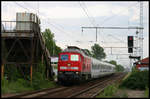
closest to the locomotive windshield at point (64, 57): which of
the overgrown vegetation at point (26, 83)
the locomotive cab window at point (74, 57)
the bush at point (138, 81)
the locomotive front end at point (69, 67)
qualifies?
the locomotive front end at point (69, 67)

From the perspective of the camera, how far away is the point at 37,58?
84.4ft

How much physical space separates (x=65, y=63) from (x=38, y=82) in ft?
15.1

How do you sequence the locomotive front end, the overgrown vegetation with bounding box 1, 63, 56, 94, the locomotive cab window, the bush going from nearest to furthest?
the overgrown vegetation with bounding box 1, 63, 56, 94, the bush, the locomotive front end, the locomotive cab window

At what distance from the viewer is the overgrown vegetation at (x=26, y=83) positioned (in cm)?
1961

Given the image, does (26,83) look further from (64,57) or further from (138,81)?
(138,81)

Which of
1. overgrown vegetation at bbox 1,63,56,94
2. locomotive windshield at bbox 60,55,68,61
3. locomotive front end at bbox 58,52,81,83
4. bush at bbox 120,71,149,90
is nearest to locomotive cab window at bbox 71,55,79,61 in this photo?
locomotive front end at bbox 58,52,81,83

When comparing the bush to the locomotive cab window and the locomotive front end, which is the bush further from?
the locomotive cab window

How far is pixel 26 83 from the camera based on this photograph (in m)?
22.1

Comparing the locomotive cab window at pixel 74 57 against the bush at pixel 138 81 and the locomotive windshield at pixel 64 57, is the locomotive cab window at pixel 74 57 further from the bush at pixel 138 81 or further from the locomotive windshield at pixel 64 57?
the bush at pixel 138 81

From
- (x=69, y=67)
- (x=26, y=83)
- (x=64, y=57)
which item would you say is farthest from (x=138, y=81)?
(x=26, y=83)

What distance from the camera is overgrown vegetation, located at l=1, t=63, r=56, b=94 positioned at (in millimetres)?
19612

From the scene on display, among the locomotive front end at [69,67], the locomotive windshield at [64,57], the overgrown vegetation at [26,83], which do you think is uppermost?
the locomotive windshield at [64,57]

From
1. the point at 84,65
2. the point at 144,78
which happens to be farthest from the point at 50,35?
the point at 144,78

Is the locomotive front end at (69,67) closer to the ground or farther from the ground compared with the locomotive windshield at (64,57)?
closer to the ground
